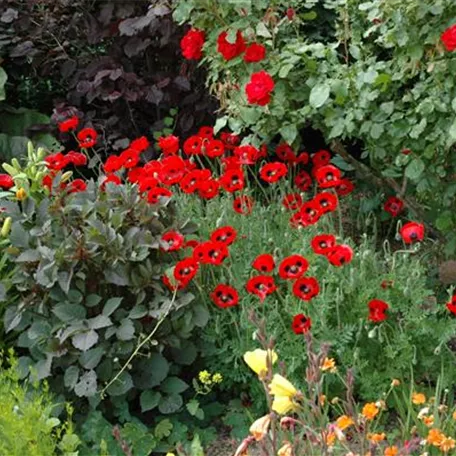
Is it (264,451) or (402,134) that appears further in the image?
(402,134)

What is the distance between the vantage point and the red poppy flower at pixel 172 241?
3127 millimetres

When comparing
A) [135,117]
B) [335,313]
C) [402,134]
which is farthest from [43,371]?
[135,117]

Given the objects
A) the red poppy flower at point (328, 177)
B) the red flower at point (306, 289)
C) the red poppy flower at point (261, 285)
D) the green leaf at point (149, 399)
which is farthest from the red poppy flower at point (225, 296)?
the red poppy flower at point (328, 177)

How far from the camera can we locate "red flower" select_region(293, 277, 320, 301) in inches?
116

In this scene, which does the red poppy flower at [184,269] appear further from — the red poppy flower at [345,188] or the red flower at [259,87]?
the red poppy flower at [345,188]

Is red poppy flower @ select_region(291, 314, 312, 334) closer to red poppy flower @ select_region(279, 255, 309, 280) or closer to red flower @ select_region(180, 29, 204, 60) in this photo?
red poppy flower @ select_region(279, 255, 309, 280)

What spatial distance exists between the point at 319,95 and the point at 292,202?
0.49 metres

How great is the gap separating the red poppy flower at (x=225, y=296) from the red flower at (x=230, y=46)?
42.8 inches

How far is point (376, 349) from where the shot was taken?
321cm

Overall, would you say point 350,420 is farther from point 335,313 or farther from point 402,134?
point 402,134

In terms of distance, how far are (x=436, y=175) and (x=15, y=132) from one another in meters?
2.48

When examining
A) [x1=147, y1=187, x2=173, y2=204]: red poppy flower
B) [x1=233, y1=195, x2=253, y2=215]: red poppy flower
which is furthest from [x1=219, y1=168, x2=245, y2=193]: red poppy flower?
[x1=147, y1=187, x2=173, y2=204]: red poppy flower

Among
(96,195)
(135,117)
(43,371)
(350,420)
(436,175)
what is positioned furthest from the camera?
(135,117)

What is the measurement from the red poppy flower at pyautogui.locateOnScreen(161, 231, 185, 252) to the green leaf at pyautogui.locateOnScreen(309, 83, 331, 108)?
0.77 metres
